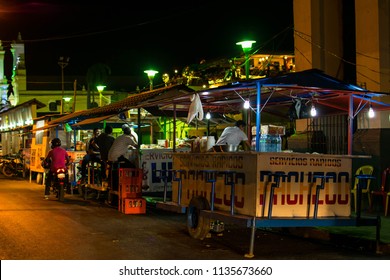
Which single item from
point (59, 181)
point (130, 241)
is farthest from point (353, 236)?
point (59, 181)

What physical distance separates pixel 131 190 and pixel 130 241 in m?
Answer: 4.53

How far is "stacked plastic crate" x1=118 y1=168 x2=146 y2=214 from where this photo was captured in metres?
14.7

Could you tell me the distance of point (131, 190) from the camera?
48.6 feet

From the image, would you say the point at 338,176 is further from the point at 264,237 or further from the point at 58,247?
the point at 58,247

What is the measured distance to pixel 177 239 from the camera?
10656 millimetres

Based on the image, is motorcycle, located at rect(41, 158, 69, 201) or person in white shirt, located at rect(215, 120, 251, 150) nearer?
person in white shirt, located at rect(215, 120, 251, 150)

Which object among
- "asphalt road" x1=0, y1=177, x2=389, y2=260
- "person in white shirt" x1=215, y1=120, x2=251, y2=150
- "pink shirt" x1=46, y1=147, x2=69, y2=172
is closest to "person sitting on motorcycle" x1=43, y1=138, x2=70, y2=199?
"pink shirt" x1=46, y1=147, x2=69, y2=172

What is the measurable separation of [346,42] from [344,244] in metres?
9.39

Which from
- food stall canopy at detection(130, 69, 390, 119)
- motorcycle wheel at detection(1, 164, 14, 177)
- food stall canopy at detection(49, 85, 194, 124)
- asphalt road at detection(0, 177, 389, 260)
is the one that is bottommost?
asphalt road at detection(0, 177, 389, 260)

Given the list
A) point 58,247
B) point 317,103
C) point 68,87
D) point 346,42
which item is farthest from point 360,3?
point 68,87

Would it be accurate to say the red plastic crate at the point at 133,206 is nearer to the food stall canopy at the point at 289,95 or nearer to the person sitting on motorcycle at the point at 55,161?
the food stall canopy at the point at 289,95

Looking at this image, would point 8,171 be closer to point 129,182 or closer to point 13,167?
point 13,167

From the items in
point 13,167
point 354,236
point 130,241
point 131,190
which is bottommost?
point 130,241

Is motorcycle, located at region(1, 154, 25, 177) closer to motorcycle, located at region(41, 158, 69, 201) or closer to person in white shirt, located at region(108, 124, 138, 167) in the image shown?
motorcycle, located at region(41, 158, 69, 201)
